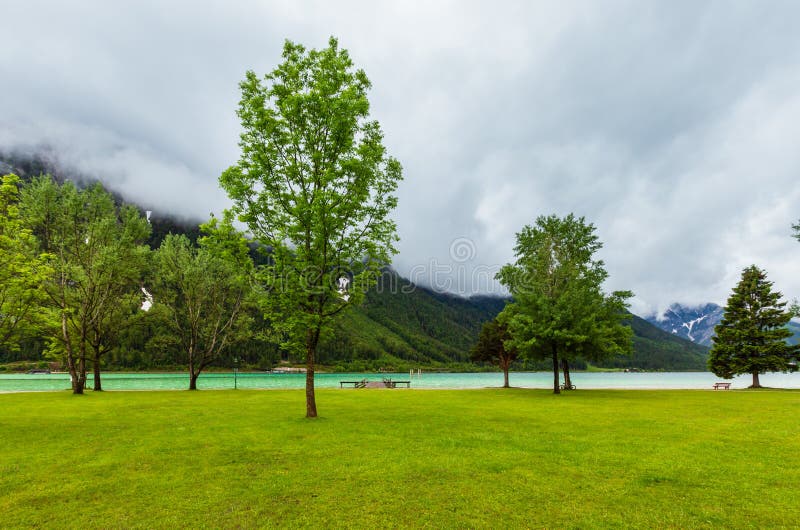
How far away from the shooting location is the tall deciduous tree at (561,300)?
1468 inches

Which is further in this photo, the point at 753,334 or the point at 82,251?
the point at 753,334

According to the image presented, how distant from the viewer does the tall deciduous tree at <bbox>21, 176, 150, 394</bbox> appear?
3822 centimetres

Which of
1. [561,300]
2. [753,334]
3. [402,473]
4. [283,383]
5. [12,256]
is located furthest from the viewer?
[283,383]

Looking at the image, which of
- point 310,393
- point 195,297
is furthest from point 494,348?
point 310,393

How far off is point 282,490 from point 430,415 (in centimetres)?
1386

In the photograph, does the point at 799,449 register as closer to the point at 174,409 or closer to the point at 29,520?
the point at 29,520

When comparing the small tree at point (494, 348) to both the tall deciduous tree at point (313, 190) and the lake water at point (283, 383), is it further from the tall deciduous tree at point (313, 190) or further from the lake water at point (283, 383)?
the tall deciduous tree at point (313, 190)

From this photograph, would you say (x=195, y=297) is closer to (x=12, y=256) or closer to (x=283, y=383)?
(x=12, y=256)

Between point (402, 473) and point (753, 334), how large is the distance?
64046 mm

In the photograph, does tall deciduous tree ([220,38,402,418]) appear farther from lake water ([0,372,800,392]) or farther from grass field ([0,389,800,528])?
lake water ([0,372,800,392])

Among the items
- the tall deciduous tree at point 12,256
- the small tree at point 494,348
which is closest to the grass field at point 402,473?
the tall deciduous tree at point 12,256

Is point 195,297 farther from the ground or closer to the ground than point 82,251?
closer to the ground

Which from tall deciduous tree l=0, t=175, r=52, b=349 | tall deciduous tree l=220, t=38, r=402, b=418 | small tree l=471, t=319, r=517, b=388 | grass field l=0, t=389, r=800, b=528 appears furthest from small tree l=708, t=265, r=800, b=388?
tall deciduous tree l=0, t=175, r=52, b=349

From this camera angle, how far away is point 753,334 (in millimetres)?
52844
